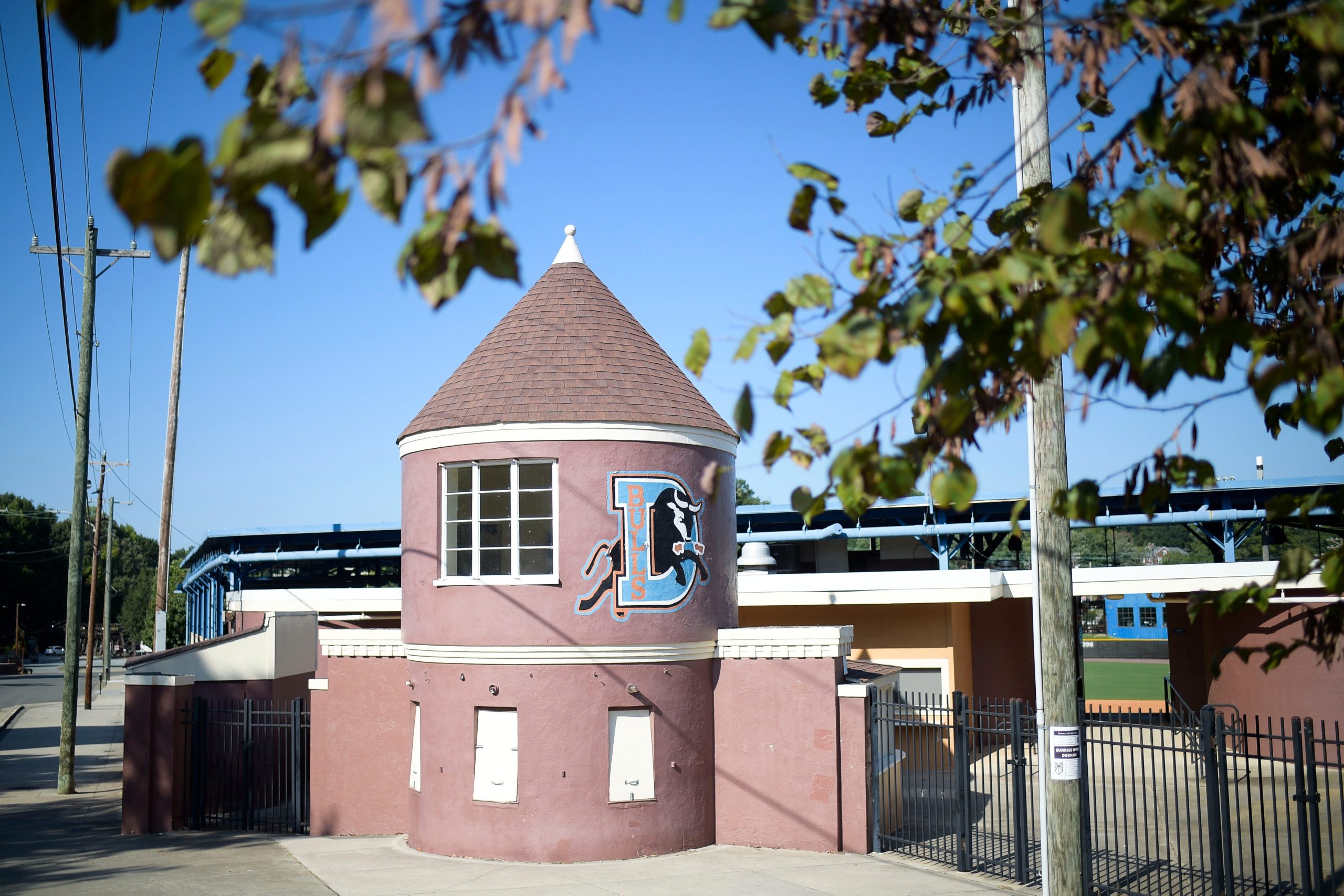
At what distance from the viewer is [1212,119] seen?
Answer: 4.16 m

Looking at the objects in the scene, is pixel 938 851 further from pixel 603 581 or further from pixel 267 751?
pixel 267 751

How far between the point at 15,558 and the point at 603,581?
87.5m

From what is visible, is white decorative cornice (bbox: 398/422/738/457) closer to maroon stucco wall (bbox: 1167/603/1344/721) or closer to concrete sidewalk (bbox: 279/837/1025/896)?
concrete sidewalk (bbox: 279/837/1025/896)

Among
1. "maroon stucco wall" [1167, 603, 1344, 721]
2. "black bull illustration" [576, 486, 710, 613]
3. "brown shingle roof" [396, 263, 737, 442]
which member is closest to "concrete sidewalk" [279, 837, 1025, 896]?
"black bull illustration" [576, 486, 710, 613]

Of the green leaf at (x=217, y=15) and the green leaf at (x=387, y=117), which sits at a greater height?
the green leaf at (x=217, y=15)

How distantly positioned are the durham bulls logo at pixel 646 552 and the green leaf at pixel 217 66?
451 inches

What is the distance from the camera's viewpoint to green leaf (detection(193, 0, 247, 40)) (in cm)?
278

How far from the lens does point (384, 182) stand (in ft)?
10.7

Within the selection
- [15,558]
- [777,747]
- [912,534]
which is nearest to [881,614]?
[912,534]

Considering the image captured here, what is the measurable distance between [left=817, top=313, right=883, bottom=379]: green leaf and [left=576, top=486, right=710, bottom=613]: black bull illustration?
36.4 ft

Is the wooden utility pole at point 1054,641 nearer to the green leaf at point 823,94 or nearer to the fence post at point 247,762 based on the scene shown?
the green leaf at point 823,94

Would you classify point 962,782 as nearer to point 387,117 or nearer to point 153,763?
point 153,763

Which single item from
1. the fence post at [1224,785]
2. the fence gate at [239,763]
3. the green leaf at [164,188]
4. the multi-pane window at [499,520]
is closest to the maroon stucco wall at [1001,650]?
the multi-pane window at [499,520]

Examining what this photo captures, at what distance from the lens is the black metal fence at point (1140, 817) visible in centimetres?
1066
